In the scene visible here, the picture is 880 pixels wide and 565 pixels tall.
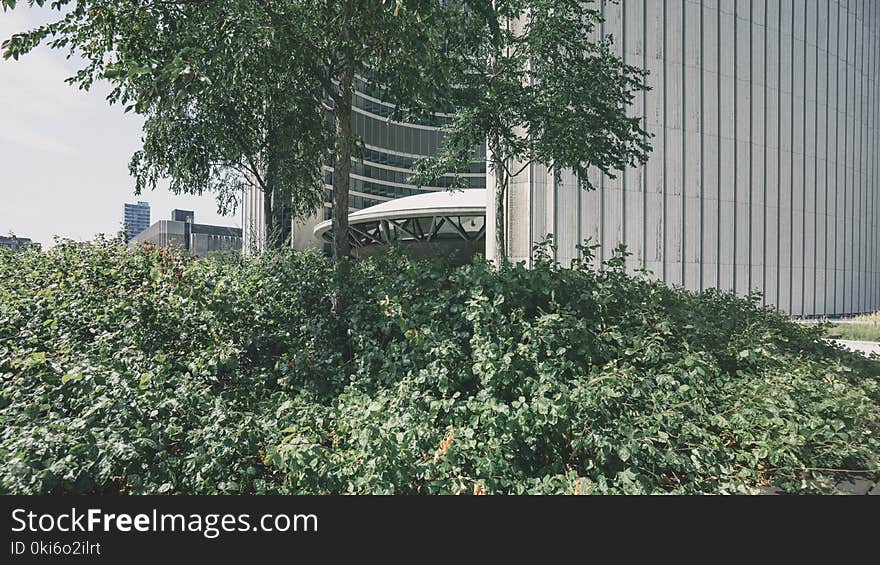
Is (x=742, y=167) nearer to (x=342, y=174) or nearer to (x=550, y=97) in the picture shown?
(x=550, y=97)

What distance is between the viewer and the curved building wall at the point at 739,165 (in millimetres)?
18422

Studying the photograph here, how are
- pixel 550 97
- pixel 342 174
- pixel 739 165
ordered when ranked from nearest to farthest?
pixel 342 174 → pixel 550 97 → pixel 739 165

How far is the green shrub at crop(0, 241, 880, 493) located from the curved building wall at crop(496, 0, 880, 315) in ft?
38.3

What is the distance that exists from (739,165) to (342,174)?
21.4 meters

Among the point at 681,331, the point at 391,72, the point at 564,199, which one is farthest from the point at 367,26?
the point at 564,199

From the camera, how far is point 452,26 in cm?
627

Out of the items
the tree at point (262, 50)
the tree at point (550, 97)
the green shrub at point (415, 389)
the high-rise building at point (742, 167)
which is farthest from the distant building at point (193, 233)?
the green shrub at point (415, 389)

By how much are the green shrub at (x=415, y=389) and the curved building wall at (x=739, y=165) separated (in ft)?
38.3

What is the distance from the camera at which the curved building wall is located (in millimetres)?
18422

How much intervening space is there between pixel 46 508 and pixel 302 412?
1.73 meters

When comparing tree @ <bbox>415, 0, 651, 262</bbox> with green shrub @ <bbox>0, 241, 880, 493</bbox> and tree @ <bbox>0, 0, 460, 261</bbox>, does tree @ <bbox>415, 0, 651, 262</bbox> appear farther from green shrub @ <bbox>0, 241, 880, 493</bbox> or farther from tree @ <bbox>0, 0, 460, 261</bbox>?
green shrub @ <bbox>0, 241, 880, 493</bbox>

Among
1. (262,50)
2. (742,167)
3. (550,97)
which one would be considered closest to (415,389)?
(262,50)

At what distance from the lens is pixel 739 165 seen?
21.6 meters

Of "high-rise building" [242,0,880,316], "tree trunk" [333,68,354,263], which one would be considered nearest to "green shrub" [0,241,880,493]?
"tree trunk" [333,68,354,263]
